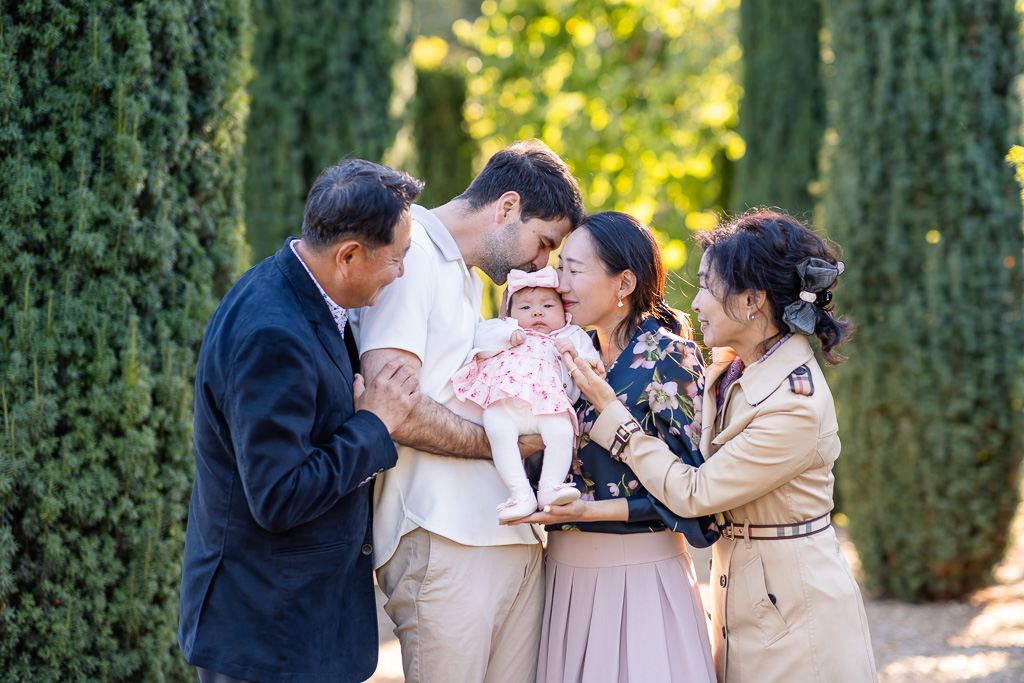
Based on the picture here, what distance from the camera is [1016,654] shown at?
15.0 feet

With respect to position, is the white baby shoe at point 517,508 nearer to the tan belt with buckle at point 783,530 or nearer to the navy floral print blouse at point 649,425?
the navy floral print blouse at point 649,425

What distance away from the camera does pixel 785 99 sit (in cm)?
827

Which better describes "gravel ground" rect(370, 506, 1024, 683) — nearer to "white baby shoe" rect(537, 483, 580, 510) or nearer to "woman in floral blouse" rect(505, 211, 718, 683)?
"woman in floral blouse" rect(505, 211, 718, 683)

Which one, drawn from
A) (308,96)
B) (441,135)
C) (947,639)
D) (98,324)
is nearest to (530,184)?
(98,324)

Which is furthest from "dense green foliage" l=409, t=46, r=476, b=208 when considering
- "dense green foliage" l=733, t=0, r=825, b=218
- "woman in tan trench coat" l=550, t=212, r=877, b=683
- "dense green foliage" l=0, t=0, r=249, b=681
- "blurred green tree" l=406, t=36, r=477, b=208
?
"woman in tan trench coat" l=550, t=212, r=877, b=683

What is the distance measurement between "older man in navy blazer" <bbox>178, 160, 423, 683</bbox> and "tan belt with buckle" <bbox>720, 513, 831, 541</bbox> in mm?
1069

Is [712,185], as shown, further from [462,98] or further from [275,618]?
[275,618]

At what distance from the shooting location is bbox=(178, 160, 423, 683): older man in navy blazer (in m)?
1.89

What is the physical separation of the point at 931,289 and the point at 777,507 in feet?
11.7

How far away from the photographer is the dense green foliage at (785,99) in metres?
8.20

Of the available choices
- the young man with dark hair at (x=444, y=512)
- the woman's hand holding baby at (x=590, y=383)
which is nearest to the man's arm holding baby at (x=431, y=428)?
the young man with dark hair at (x=444, y=512)

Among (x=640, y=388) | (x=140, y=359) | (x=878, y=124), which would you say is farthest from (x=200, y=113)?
(x=878, y=124)

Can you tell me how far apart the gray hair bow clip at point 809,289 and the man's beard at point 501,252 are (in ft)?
2.76

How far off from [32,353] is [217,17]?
1437mm
